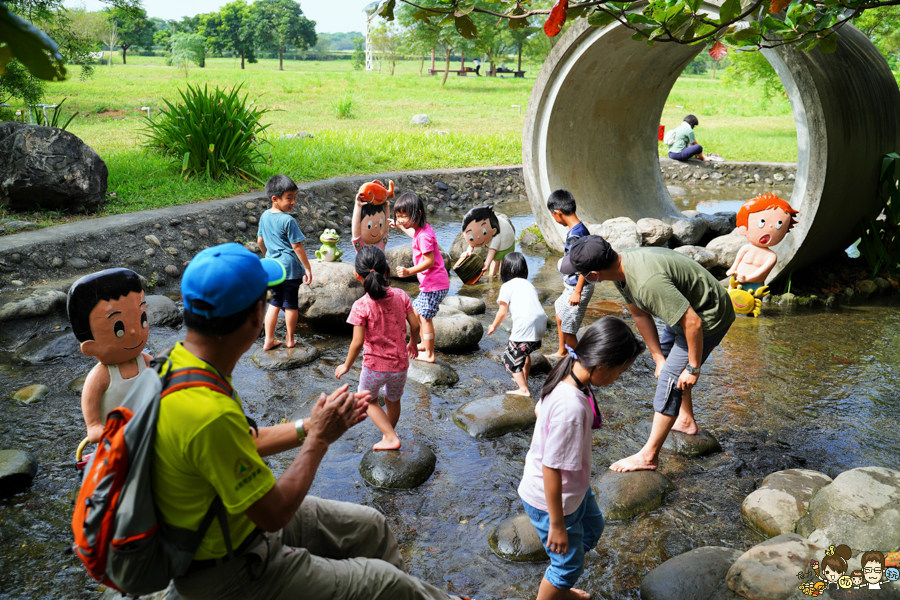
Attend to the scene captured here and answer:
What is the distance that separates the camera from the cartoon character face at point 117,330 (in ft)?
10.5

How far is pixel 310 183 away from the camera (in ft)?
36.7

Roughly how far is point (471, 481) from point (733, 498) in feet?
5.12

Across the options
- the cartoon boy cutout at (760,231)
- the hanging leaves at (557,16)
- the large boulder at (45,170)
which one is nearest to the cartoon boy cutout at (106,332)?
the hanging leaves at (557,16)

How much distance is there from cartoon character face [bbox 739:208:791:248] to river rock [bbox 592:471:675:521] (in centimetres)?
357

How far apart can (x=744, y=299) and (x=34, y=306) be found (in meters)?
6.96

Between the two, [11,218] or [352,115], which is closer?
[11,218]

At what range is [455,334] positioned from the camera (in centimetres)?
611

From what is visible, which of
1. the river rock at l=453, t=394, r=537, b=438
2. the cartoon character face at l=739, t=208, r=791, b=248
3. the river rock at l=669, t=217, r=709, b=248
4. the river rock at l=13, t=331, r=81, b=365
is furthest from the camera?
the river rock at l=669, t=217, r=709, b=248

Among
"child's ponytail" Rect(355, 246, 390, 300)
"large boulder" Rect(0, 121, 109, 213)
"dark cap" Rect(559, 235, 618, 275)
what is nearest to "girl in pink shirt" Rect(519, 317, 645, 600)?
"dark cap" Rect(559, 235, 618, 275)

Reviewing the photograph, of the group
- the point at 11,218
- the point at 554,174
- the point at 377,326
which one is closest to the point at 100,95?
the point at 11,218

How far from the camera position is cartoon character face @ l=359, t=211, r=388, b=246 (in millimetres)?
6195

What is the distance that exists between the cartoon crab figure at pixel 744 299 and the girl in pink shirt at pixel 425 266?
3.01 meters

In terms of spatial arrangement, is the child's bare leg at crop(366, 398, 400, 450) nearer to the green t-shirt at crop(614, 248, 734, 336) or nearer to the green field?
the green t-shirt at crop(614, 248, 734, 336)

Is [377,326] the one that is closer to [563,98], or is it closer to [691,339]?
[691,339]
